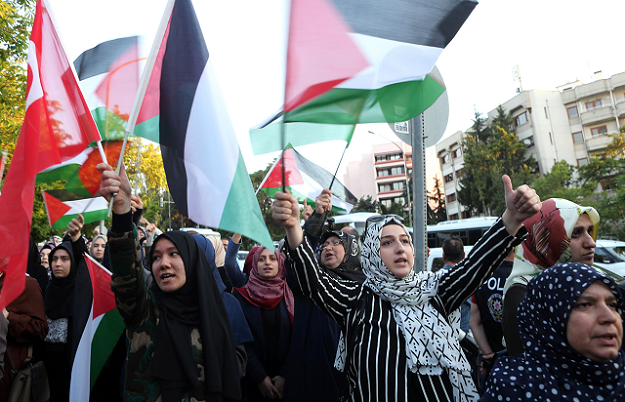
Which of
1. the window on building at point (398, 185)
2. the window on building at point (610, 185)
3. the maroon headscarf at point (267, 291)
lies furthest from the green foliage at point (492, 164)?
the maroon headscarf at point (267, 291)

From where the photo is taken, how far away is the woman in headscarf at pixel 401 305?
2.21 metres

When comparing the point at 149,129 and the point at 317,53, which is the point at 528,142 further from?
the point at 149,129

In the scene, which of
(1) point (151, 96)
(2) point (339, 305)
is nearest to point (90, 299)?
(1) point (151, 96)

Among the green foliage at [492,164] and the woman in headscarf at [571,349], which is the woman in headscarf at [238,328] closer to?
the woman in headscarf at [571,349]

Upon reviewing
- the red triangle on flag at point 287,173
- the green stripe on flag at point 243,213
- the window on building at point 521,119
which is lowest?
the green stripe on flag at point 243,213

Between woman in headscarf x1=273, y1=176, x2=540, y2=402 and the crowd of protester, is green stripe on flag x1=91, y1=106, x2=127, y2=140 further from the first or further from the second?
woman in headscarf x1=273, y1=176, x2=540, y2=402

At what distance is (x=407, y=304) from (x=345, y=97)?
3.83ft

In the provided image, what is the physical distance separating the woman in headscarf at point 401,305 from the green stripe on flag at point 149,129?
3.48 ft

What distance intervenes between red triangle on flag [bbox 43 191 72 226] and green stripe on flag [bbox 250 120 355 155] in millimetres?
2222

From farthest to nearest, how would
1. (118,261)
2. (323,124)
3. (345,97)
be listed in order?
(323,124) → (345,97) → (118,261)

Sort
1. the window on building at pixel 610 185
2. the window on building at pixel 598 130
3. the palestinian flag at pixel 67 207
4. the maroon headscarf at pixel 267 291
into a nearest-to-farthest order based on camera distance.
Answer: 1. the maroon headscarf at pixel 267 291
2. the palestinian flag at pixel 67 207
3. the window on building at pixel 610 185
4. the window on building at pixel 598 130

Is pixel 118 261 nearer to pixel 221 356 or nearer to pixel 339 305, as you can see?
pixel 221 356

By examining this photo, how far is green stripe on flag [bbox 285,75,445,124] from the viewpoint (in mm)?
2436

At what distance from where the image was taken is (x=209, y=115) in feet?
8.38
